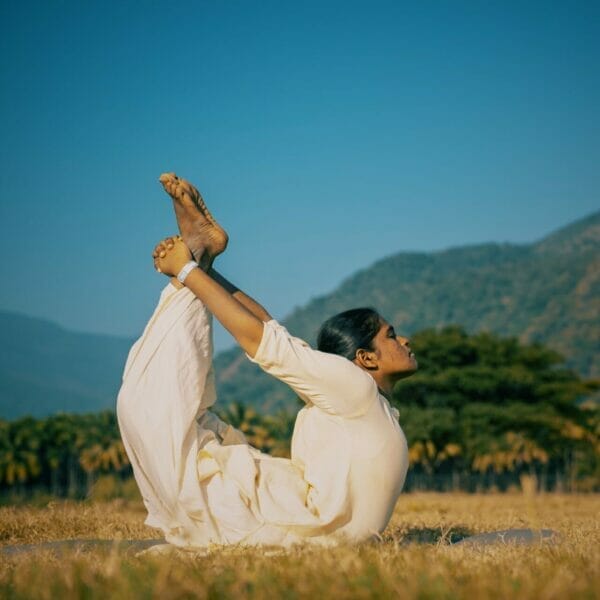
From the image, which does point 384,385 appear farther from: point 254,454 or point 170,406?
point 170,406

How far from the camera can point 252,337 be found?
11.3 feet

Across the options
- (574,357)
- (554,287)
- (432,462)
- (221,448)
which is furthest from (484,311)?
(221,448)

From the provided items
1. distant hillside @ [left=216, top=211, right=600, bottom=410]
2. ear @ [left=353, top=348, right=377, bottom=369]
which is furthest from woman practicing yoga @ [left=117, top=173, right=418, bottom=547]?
distant hillside @ [left=216, top=211, right=600, bottom=410]

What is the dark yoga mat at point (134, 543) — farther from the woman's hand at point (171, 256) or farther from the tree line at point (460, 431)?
the tree line at point (460, 431)

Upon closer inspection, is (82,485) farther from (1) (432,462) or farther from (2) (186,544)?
(2) (186,544)

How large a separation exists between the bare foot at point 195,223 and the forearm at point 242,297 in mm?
85

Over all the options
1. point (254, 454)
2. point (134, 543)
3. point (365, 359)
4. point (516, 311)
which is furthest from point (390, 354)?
point (516, 311)

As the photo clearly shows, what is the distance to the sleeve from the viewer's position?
3.41 metres

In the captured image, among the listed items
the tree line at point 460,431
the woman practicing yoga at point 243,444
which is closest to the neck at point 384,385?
the woman practicing yoga at point 243,444

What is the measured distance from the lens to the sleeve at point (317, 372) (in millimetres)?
3408

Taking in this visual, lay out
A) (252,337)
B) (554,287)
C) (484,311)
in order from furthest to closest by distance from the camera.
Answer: (484,311) → (554,287) → (252,337)

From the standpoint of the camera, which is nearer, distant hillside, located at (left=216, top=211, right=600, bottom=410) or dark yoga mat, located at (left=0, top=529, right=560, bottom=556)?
dark yoga mat, located at (left=0, top=529, right=560, bottom=556)

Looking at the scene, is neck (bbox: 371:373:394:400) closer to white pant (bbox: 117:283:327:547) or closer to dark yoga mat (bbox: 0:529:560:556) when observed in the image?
white pant (bbox: 117:283:327:547)

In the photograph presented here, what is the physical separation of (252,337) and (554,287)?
508 ft
